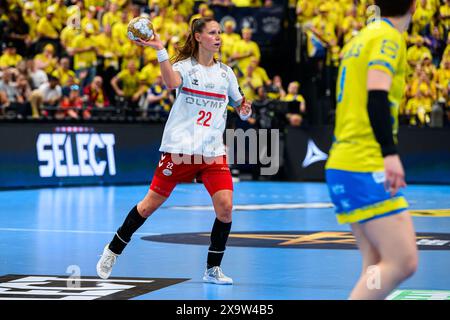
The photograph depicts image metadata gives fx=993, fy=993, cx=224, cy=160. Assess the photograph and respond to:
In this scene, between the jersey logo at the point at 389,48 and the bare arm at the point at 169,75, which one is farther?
the bare arm at the point at 169,75

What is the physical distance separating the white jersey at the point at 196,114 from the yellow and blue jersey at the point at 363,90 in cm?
338

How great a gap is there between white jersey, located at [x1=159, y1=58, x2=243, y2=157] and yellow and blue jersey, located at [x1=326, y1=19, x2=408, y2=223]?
134 inches

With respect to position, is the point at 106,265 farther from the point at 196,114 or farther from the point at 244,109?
the point at 244,109

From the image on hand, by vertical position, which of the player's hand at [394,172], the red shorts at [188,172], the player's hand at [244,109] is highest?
the player's hand at [244,109]

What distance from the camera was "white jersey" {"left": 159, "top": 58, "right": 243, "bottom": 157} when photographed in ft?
29.0

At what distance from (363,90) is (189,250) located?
5.95 m

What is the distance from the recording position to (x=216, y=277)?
8.74m

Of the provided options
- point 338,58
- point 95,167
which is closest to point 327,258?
point 95,167

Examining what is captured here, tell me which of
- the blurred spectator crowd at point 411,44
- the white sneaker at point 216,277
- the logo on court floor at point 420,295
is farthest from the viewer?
the blurred spectator crowd at point 411,44

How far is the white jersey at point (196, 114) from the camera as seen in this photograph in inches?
348

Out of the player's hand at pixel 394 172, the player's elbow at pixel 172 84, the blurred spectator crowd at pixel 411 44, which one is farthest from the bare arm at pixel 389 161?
the blurred spectator crowd at pixel 411 44

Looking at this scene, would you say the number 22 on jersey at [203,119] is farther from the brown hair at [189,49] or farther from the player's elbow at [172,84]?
the brown hair at [189,49]
